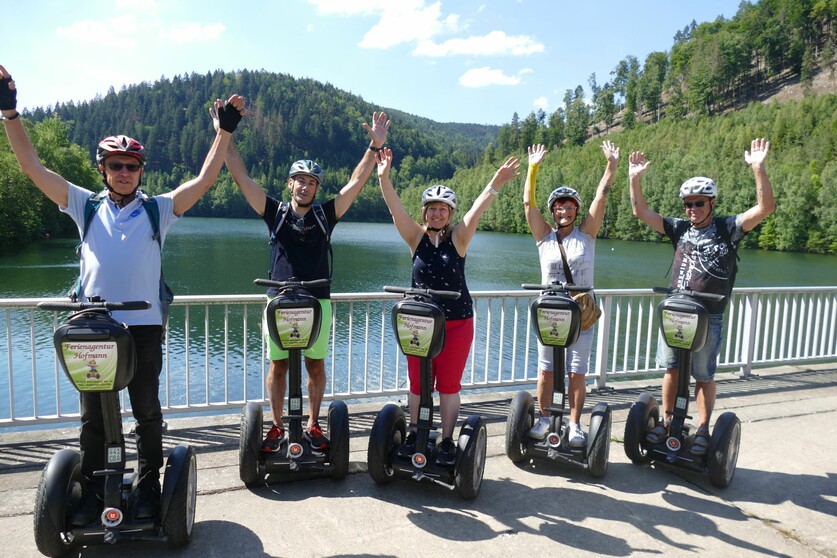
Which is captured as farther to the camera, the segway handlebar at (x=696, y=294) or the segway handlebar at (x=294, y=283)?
the segway handlebar at (x=696, y=294)

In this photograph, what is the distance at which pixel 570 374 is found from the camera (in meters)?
4.22

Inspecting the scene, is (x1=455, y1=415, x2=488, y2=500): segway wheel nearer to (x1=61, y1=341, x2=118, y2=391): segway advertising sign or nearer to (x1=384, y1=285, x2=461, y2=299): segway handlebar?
(x1=384, y1=285, x2=461, y2=299): segway handlebar

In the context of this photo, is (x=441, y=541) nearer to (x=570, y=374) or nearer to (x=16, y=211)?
(x=570, y=374)

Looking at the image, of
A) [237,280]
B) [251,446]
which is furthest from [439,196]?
[237,280]

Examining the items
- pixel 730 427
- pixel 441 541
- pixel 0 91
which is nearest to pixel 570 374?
pixel 730 427

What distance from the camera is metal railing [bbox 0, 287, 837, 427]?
4898 mm

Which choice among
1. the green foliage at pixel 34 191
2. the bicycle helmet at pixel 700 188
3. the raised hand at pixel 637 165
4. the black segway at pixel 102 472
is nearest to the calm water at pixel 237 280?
the green foliage at pixel 34 191

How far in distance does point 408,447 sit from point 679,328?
187 centimetres

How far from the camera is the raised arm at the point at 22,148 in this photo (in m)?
2.64

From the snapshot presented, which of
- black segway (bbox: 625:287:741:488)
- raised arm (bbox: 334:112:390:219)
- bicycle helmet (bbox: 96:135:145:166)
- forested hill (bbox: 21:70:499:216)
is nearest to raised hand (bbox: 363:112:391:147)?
raised arm (bbox: 334:112:390:219)

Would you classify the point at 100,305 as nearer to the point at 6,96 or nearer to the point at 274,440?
the point at 6,96

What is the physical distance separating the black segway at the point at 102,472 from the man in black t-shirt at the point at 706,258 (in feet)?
10.0

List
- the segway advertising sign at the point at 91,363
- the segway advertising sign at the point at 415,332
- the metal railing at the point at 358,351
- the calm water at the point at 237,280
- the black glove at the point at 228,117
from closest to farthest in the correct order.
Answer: the segway advertising sign at the point at 91,363 < the black glove at the point at 228,117 < the segway advertising sign at the point at 415,332 < the metal railing at the point at 358,351 < the calm water at the point at 237,280

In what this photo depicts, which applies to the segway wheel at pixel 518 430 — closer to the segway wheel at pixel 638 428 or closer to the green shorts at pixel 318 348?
the segway wheel at pixel 638 428
